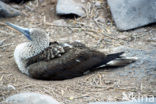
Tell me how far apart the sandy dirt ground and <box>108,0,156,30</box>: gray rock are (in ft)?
0.51

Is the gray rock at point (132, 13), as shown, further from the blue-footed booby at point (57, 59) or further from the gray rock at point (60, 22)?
the blue-footed booby at point (57, 59)

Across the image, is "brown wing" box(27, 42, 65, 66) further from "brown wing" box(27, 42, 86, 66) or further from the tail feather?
the tail feather

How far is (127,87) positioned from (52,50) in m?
1.42

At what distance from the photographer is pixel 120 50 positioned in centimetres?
578

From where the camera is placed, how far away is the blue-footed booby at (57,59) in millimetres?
5082

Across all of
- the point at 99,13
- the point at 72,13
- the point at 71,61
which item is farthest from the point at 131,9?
the point at 71,61

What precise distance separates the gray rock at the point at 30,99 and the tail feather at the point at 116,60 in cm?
143

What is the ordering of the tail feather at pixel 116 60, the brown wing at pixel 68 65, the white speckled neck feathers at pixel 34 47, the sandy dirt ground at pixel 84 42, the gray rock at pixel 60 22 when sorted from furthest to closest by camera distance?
the gray rock at pixel 60 22 → the white speckled neck feathers at pixel 34 47 → the tail feather at pixel 116 60 → the brown wing at pixel 68 65 → the sandy dirt ground at pixel 84 42

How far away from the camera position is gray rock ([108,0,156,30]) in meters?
6.54

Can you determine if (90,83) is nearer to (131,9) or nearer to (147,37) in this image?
(147,37)

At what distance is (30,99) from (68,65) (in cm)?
121

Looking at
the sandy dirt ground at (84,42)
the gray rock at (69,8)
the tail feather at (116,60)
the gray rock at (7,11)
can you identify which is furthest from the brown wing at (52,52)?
the gray rock at (7,11)

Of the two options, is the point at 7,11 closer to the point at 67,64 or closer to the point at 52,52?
the point at 52,52

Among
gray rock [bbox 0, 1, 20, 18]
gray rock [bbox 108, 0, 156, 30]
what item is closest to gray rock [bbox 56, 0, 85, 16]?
gray rock [bbox 108, 0, 156, 30]
